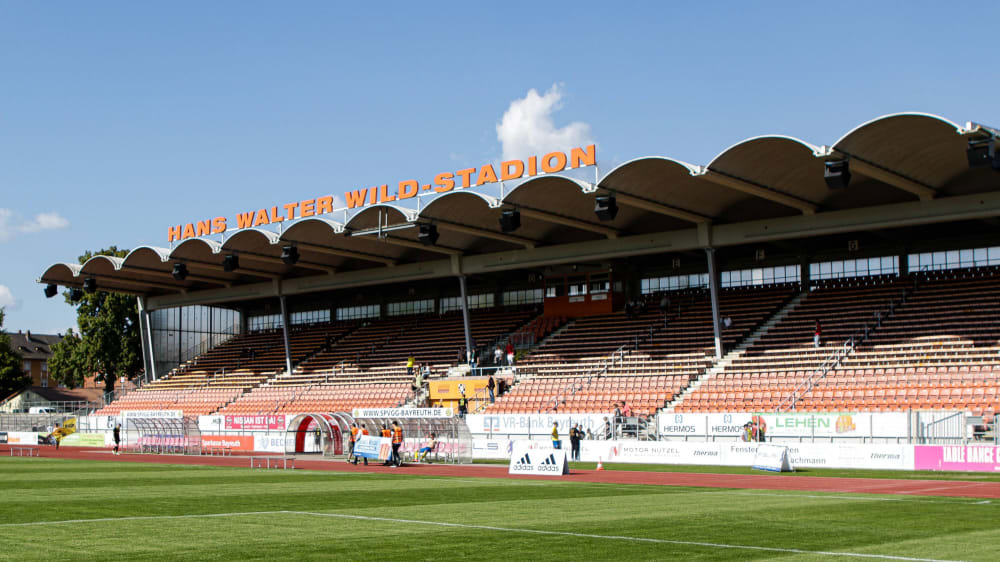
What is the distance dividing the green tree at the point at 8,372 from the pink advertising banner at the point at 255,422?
1990 inches

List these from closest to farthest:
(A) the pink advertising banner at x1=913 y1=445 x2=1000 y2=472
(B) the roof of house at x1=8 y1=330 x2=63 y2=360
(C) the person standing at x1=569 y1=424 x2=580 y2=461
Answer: (A) the pink advertising banner at x1=913 y1=445 x2=1000 y2=472 < (C) the person standing at x1=569 y1=424 x2=580 y2=461 < (B) the roof of house at x1=8 y1=330 x2=63 y2=360

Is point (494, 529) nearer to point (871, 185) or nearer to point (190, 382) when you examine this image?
point (871, 185)

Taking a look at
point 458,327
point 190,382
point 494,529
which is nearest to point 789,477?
point 494,529

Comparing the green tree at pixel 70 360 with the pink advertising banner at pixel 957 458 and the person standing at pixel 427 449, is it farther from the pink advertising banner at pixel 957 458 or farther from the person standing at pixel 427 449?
the pink advertising banner at pixel 957 458

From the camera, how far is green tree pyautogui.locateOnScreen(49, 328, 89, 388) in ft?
265

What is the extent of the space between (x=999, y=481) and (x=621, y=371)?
21.5 m

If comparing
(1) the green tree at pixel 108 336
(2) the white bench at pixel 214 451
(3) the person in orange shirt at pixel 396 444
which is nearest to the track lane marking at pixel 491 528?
(3) the person in orange shirt at pixel 396 444

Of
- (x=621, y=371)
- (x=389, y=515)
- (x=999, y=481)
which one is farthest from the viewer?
(x=621, y=371)

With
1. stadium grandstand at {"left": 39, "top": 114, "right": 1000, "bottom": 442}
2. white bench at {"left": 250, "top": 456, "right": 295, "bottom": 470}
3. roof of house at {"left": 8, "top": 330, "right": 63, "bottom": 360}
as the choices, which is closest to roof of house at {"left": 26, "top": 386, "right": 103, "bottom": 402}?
roof of house at {"left": 8, "top": 330, "right": 63, "bottom": 360}

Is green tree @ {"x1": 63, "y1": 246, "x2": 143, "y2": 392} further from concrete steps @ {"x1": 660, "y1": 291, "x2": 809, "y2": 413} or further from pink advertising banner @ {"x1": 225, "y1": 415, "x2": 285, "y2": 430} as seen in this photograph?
concrete steps @ {"x1": 660, "y1": 291, "x2": 809, "y2": 413}

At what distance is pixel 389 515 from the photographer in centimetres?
1641

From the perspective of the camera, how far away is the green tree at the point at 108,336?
264 feet

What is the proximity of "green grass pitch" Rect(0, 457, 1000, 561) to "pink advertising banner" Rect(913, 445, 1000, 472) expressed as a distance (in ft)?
32.5

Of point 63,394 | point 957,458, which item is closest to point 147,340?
point 63,394
